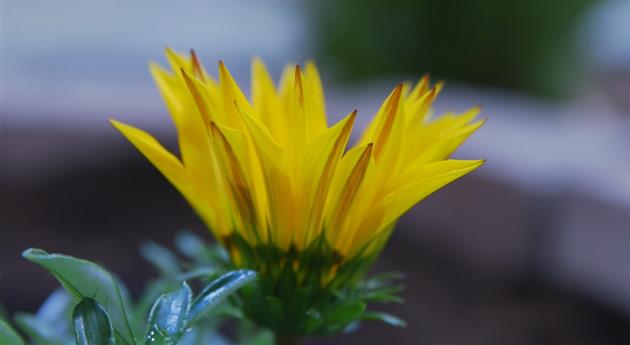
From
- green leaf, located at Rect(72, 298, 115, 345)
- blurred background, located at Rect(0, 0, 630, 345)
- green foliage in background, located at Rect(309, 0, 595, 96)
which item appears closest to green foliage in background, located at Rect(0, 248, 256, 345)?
green leaf, located at Rect(72, 298, 115, 345)

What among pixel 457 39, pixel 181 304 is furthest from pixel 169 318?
pixel 457 39

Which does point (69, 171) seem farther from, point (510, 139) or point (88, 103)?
point (510, 139)

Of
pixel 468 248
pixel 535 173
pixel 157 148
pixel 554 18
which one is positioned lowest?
pixel 468 248

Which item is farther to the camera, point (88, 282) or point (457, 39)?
point (457, 39)

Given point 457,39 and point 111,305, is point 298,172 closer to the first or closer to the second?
point 111,305

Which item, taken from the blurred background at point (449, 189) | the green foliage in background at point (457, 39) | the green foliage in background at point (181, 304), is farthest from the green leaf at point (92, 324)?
the green foliage in background at point (457, 39)

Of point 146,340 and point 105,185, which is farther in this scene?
point 105,185

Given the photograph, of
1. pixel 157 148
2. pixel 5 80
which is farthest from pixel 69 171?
pixel 157 148

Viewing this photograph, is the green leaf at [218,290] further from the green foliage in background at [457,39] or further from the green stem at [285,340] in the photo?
the green foliage in background at [457,39]
